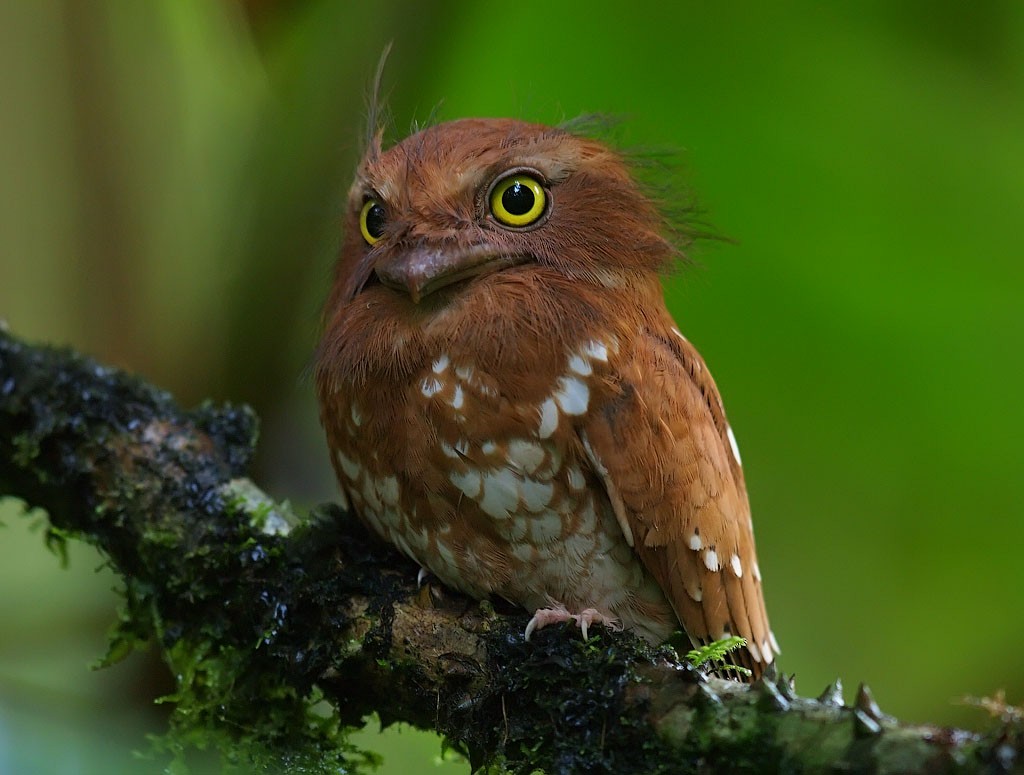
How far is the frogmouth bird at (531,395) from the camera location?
203 centimetres

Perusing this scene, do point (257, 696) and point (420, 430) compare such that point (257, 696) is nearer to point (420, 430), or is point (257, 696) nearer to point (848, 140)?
point (420, 430)

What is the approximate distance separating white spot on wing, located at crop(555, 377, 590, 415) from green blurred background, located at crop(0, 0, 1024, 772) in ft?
3.42

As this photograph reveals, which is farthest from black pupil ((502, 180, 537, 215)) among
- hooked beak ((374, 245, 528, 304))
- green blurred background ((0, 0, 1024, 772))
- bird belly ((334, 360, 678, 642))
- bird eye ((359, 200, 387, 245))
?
green blurred background ((0, 0, 1024, 772))

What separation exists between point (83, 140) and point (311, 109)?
117cm

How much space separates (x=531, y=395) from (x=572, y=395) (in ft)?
0.28

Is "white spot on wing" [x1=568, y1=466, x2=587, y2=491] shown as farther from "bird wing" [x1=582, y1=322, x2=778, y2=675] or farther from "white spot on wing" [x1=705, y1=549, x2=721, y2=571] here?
"white spot on wing" [x1=705, y1=549, x2=721, y2=571]

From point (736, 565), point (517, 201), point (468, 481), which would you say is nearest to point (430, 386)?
point (468, 481)

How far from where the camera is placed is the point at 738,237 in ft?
11.6

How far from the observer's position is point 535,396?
6.64ft

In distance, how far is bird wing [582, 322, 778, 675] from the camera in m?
2.02

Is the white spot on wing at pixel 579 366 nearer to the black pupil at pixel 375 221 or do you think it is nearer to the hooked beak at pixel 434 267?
the hooked beak at pixel 434 267

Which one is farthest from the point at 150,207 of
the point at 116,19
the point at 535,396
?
the point at 535,396

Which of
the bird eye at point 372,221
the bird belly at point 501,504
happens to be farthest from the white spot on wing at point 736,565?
the bird eye at point 372,221

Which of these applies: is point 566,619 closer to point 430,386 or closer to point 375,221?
point 430,386
